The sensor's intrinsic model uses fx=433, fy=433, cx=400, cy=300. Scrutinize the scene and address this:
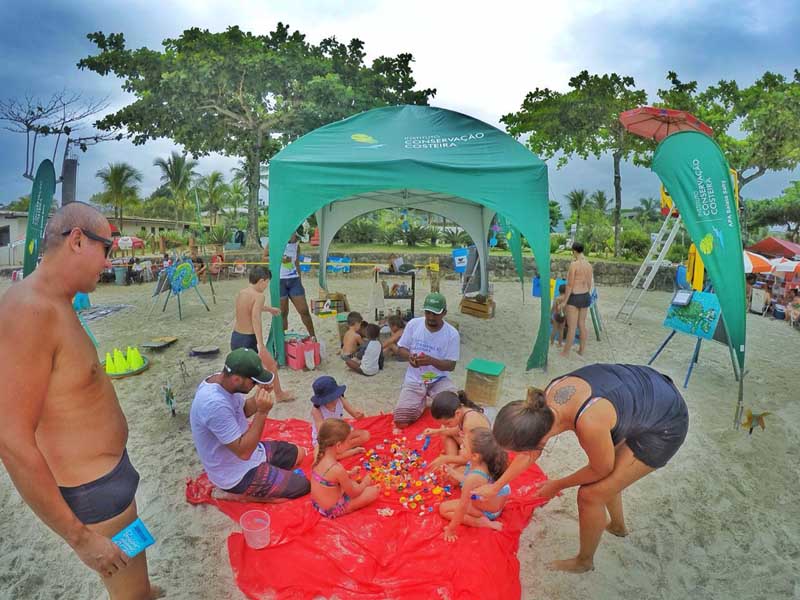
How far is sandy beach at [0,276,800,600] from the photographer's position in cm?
262

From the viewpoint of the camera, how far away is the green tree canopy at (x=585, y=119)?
1562cm

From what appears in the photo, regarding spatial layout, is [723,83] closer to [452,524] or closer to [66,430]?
[452,524]

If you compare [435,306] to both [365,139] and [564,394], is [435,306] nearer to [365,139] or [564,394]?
[564,394]

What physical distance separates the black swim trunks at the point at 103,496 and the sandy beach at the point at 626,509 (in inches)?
41.9

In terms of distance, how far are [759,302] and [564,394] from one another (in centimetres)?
1152

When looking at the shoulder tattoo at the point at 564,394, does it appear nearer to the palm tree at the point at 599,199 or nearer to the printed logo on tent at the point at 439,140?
the printed logo on tent at the point at 439,140

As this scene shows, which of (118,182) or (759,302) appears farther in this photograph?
(118,182)

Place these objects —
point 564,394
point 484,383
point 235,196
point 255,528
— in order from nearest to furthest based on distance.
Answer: point 564,394 → point 255,528 → point 484,383 → point 235,196

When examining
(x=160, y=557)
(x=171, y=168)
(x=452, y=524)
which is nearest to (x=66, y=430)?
(x=160, y=557)

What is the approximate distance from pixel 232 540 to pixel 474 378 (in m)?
2.92

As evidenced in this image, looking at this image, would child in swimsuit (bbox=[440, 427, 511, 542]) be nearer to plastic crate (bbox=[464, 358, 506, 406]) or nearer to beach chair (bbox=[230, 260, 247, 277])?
plastic crate (bbox=[464, 358, 506, 406])

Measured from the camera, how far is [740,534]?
3072 mm

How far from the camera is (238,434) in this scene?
298cm

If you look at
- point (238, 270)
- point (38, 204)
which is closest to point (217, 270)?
point (238, 270)
